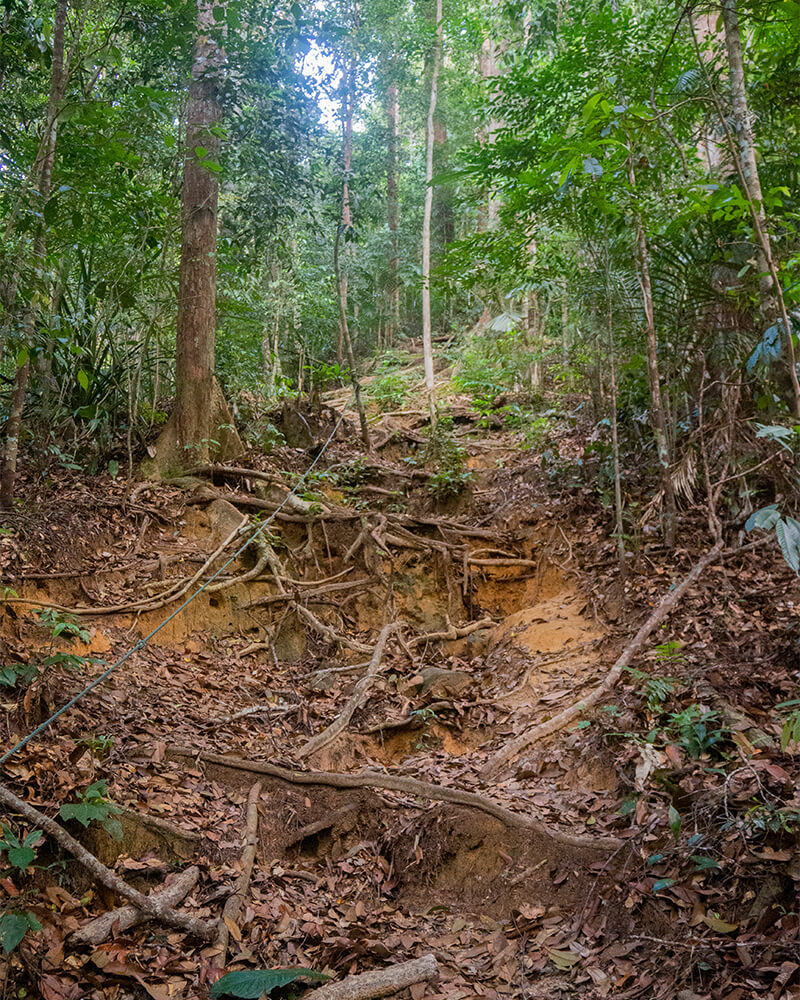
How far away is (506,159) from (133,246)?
4.02 meters

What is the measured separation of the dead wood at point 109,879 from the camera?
271cm

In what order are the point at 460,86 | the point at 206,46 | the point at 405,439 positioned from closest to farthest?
the point at 206,46 < the point at 405,439 < the point at 460,86

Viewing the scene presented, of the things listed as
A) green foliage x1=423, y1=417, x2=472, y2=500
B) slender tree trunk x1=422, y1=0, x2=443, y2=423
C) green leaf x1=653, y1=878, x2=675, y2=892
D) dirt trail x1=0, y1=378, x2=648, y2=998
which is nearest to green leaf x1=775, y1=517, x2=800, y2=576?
green leaf x1=653, y1=878, x2=675, y2=892

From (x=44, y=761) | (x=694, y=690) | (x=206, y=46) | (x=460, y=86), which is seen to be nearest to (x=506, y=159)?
(x=206, y=46)

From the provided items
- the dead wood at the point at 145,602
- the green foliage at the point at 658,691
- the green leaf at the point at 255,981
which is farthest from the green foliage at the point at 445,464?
the green leaf at the point at 255,981

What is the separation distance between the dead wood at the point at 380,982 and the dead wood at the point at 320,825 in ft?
3.42

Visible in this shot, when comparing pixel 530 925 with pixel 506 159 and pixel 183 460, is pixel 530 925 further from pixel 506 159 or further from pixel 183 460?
pixel 506 159

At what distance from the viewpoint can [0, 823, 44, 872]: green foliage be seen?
247cm

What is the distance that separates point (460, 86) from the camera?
57.5 feet

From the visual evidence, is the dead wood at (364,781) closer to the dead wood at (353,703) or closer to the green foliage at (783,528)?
the dead wood at (353,703)

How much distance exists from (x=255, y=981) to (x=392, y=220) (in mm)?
17557

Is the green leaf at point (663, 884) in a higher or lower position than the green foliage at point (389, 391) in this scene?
lower

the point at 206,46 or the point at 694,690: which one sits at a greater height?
the point at 206,46

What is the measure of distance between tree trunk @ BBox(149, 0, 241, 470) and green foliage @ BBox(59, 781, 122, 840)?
4641 mm
